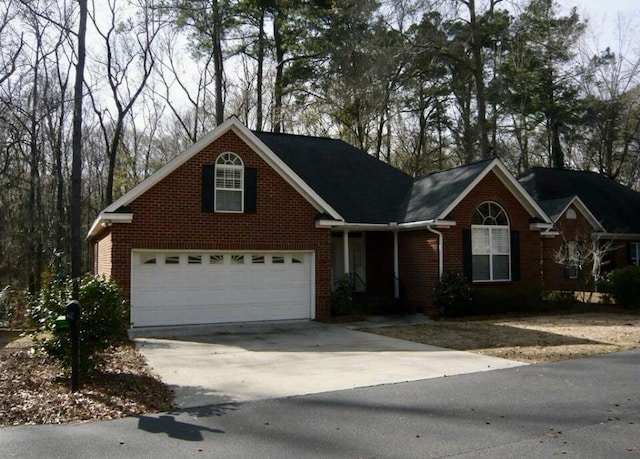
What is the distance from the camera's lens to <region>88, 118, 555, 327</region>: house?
1458cm

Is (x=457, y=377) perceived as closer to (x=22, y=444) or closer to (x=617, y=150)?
(x=22, y=444)

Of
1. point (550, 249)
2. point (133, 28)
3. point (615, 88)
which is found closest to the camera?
point (550, 249)

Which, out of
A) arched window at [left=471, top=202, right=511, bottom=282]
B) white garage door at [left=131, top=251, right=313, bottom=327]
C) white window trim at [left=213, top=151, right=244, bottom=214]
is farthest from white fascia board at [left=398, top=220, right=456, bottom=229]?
white window trim at [left=213, top=151, right=244, bottom=214]

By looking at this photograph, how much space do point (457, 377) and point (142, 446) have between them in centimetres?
514

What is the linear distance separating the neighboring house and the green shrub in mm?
9062

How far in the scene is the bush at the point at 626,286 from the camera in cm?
1902

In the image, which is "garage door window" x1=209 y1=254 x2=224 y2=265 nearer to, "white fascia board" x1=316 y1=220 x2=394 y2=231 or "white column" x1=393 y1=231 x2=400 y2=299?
"white fascia board" x1=316 y1=220 x2=394 y2=231

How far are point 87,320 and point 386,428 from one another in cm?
486

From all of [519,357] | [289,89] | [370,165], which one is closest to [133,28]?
[289,89]

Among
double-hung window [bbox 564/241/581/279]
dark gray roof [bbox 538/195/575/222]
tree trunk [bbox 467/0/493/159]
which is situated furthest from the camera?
tree trunk [bbox 467/0/493/159]

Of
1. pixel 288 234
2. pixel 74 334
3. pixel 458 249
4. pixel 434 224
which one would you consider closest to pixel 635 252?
pixel 458 249

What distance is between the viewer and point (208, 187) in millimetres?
15227

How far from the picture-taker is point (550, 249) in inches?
948

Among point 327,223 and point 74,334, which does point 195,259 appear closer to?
point 327,223
